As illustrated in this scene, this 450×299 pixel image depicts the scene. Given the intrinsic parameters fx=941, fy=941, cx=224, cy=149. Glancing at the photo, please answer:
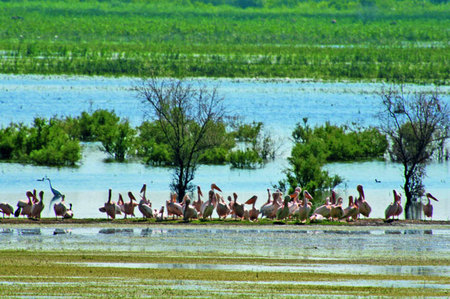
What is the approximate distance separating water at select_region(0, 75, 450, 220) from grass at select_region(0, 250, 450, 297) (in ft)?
26.1

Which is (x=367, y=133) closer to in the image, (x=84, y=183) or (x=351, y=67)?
(x=84, y=183)

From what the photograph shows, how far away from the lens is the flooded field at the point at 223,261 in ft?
48.9

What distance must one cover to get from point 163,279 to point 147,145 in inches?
951

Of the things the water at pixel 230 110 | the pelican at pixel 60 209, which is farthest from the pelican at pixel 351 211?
the pelican at pixel 60 209

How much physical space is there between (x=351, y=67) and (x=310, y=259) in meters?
67.5

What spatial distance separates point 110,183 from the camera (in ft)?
110

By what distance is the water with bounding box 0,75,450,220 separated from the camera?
31.7 m

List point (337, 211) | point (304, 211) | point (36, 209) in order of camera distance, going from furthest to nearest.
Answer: point (337, 211)
point (304, 211)
point (36, 209)

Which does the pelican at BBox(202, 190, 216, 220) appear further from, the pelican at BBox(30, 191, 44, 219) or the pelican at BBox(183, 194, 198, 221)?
the pelican at BBox(30, 191, 44, 219)

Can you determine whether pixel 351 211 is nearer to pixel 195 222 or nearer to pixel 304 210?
pixel 304 210

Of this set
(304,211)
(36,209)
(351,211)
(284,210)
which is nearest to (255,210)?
(284,210)

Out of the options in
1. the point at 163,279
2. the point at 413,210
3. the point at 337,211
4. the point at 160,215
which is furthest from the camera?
the point at 413,210

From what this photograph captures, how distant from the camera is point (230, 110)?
5928cm

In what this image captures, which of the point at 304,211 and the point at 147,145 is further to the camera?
the point at 147,145
